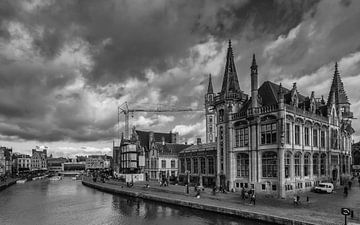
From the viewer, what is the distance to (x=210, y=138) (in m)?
104

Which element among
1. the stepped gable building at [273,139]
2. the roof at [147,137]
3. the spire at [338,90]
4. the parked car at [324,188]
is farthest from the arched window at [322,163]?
the roof at [147,137]

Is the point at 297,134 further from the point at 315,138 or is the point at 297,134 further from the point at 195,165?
the point at 195,165

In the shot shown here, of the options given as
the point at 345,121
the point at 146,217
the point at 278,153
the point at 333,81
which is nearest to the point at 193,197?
the point at 146,217

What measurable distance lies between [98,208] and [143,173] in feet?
142

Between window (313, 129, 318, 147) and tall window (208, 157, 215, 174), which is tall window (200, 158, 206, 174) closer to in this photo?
tall window (208, 157, 215, 174)

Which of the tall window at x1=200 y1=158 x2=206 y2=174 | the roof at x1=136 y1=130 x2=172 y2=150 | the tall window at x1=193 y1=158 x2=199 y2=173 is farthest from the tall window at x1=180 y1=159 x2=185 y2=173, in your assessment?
the roof at x1=136 y1=130 x2=172 y2=150

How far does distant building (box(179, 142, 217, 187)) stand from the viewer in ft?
220

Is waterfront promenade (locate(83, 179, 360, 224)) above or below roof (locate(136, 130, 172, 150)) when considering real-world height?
below

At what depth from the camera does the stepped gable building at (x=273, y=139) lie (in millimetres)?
44531

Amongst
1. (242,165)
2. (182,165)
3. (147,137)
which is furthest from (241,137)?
(147,137)

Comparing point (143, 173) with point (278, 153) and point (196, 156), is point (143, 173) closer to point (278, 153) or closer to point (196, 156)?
point (196, 156)

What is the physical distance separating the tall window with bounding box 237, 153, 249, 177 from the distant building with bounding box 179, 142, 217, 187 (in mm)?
13861

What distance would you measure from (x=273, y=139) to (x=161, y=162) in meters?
48.9

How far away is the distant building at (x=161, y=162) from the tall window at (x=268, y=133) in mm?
45565
